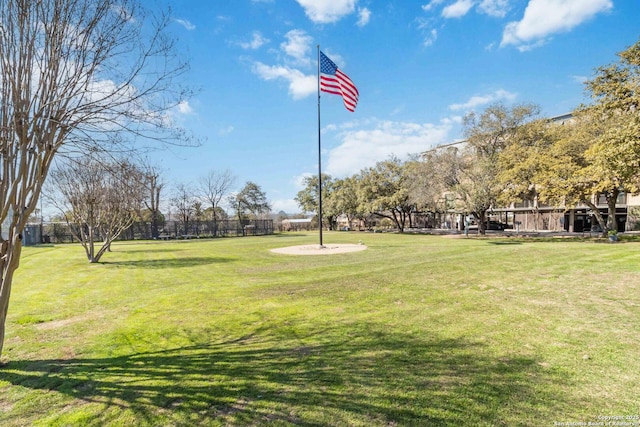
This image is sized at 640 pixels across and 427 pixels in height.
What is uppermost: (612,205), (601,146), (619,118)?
(619,118)

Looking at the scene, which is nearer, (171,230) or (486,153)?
(486,153)

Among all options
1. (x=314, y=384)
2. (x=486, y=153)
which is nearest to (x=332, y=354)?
(x=314, y=384)

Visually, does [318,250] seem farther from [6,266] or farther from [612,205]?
[612,205]

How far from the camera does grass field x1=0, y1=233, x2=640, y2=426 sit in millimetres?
2865

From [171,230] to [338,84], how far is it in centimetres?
3149

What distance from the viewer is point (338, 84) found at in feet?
55.2

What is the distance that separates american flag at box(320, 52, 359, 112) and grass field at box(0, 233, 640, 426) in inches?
430

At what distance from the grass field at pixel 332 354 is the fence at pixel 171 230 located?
30.8 meters

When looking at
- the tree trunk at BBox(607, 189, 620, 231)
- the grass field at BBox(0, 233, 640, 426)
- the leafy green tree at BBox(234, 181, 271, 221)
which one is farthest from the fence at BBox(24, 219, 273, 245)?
the tree trunk at BBox(607, 189, 620, 231)

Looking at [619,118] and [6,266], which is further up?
[619,118]

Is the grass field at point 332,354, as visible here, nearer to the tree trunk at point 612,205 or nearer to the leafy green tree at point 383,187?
the tree trunk at point 612,205

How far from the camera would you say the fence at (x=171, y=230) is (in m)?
33.0

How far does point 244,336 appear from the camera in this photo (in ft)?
16.0

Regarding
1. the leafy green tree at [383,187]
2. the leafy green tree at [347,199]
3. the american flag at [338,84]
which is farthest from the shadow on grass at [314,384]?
the leafy green tree at [347,199]
